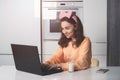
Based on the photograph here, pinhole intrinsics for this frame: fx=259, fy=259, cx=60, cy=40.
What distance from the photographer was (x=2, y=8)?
417 centimetres

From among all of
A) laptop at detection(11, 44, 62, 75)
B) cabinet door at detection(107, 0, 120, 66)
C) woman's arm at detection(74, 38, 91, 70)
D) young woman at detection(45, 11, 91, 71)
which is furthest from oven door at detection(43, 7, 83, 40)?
laptop at detection(11, 44, 62, 75)

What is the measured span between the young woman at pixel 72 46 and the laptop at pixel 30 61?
206 mm

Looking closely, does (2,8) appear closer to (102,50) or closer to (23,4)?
(23,4)

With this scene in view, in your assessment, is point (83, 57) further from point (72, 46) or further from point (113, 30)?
point (113, 30)

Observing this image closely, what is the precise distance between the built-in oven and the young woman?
140 centimetres

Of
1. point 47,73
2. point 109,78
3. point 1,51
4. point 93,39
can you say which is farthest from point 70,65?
point 1,51

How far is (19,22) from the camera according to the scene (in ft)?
13.6

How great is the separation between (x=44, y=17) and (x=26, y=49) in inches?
75.4

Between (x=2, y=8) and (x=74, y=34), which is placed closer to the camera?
(x=74, y=34)

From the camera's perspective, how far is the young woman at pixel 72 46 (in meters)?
2.51

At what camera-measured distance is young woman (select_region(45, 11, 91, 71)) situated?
2508 mm

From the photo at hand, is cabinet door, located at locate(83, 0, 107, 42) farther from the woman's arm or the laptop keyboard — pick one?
the laptop keyboard

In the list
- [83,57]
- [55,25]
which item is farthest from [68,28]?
[55,25]

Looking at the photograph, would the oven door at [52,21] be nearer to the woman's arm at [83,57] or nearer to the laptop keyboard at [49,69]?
the woman's arm at [83,57]
